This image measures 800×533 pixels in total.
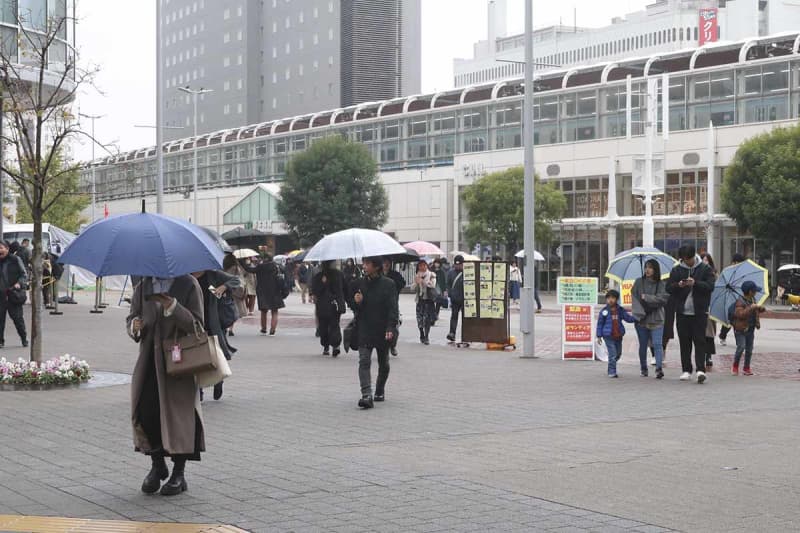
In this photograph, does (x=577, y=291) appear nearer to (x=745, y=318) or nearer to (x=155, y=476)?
(x=745, y=318)

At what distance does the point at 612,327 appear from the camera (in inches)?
659

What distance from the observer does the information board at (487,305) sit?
851 inches

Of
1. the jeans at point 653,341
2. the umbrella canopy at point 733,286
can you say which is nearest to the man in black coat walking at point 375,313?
the jeans at point 653,341

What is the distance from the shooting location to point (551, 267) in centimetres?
6319

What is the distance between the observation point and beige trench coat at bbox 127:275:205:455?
755 cm

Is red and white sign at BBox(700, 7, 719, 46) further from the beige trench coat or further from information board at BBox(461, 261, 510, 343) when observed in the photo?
the beige trench coat

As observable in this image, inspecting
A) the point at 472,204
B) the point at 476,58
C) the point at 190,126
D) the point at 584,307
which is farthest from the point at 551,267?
the point at 476,58

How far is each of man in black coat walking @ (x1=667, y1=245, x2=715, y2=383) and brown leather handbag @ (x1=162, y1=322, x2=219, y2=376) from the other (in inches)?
364

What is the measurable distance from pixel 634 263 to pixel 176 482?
11.9 m

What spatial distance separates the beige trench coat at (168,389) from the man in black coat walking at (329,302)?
38.1ft

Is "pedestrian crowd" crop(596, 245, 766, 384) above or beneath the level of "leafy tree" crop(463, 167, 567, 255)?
beneath

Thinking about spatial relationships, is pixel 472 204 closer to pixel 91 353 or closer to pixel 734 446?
pixel 91 353

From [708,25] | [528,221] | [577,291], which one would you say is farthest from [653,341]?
[708,25]

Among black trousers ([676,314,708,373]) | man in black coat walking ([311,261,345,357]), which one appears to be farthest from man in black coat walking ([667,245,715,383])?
man in black coat walking ([311,261,345,357])
